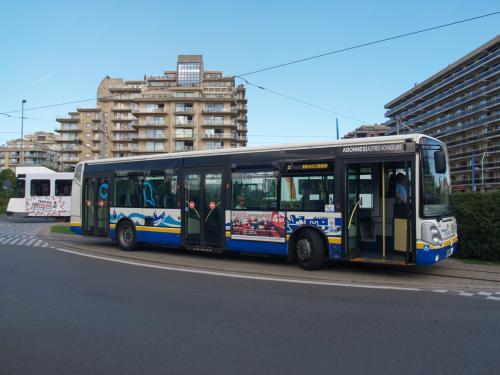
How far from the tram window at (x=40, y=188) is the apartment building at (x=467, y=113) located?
6643 cm

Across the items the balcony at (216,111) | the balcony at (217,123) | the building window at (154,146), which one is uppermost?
the balcony at (216,111)

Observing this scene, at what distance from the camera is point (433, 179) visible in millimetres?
9156

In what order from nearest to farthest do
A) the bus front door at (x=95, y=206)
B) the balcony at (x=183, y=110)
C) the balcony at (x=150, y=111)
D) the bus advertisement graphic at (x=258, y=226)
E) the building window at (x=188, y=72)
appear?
the bus advertisement graphic at (x=258, y=226)
the bus front door at (x=95, y=206)
the balcony at (x=183, y=110)
the balcony at (x=150, y=111)
the building window at (x=188, y=72)

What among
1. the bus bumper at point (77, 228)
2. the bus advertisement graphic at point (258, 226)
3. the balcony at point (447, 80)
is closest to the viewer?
the bus advertisement graphic at point (258, 226)

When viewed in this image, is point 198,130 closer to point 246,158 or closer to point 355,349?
point 246,158

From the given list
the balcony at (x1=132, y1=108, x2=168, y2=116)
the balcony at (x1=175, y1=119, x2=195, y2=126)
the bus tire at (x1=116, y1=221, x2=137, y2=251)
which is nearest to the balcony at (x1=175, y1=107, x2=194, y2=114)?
the balcony at (x1=175, y1=119, x2=195, y2=126)

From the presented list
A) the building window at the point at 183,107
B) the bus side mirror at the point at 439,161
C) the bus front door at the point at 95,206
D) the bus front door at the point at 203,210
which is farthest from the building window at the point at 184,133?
the bus side mirror at the point at 439,161

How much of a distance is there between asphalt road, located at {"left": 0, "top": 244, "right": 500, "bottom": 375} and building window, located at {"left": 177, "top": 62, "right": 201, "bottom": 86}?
10872 cm

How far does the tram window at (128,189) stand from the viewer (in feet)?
45.0

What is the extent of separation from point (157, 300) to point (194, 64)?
112039mm

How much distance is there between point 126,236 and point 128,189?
1.51 m

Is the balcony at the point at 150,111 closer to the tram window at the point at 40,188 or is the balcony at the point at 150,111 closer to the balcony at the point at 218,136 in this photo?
the balcony at the point at 218,136

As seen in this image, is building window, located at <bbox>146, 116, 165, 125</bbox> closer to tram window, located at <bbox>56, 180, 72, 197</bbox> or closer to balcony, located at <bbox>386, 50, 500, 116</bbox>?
balcony, located at <bbox>386, 50, 500, 116</bbox>

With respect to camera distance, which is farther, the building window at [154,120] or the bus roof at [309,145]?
the building window at [154,120]
